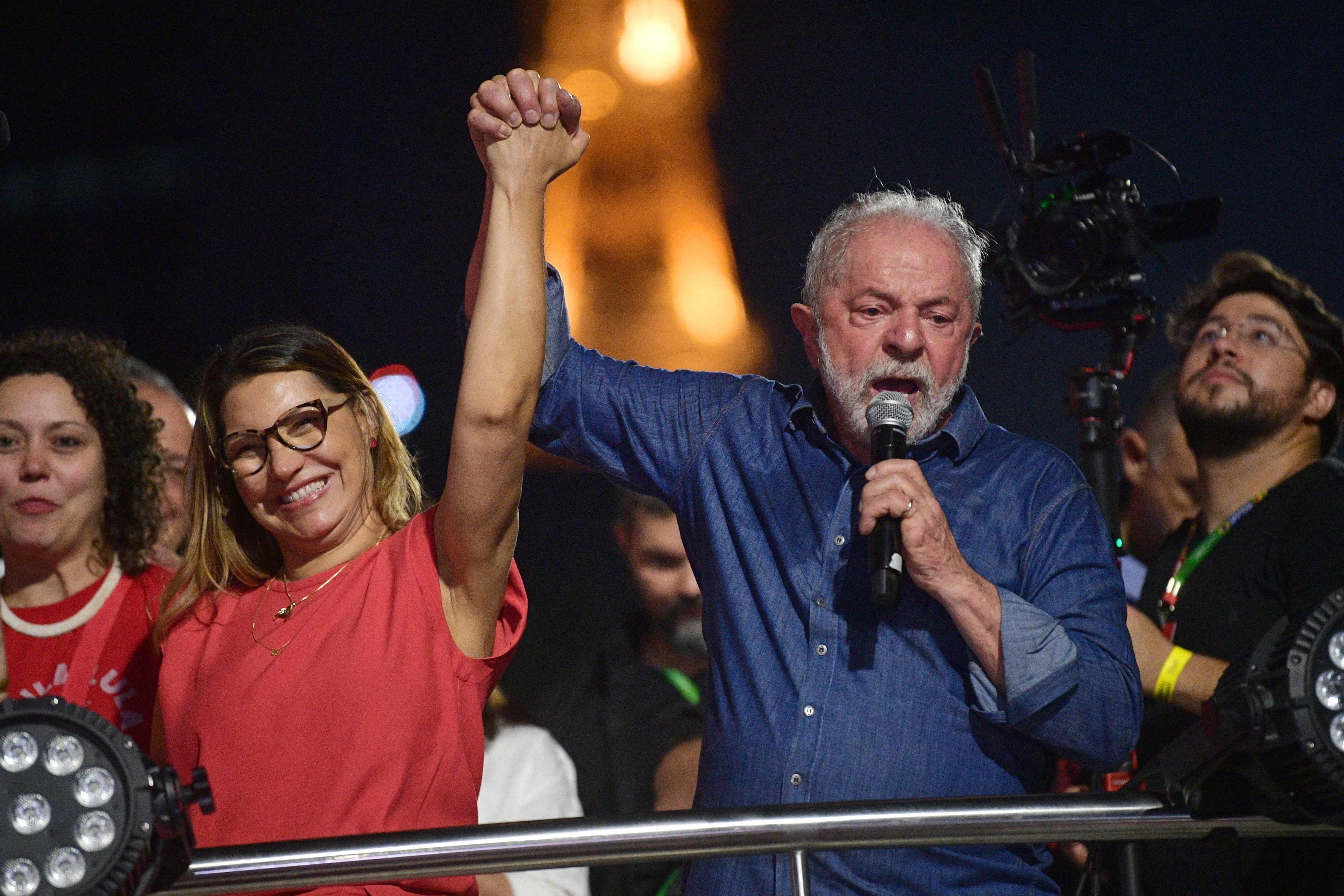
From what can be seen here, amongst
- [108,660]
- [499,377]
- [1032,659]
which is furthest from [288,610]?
[1032,659]

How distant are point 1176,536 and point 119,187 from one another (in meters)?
3.80

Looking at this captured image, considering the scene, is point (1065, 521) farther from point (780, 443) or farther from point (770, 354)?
point (770, 354)

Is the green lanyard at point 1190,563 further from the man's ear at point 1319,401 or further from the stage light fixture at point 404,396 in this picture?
the stage light fixture at point 404,396

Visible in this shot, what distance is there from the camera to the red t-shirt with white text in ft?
6.81

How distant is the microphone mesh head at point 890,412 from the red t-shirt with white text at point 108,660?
49.1 inches

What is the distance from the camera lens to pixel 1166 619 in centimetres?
258

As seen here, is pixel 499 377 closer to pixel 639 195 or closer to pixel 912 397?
pixel 912 397

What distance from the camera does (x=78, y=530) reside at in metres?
2.28

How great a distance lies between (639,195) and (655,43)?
57 centimetres

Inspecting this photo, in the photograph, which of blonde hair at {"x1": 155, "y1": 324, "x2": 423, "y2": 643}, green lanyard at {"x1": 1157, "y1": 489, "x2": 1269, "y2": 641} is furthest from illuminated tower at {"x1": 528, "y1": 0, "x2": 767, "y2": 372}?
blonde hair at {"x1": 155, "y1": 324, "x2": 423, "y2": 643}

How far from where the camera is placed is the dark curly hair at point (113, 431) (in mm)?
2318

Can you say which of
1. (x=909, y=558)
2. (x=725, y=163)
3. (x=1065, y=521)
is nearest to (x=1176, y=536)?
(x=1065, y=521)

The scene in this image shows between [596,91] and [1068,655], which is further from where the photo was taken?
[596,91]

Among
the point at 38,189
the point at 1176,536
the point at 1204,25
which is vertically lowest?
the point at 1176,536
